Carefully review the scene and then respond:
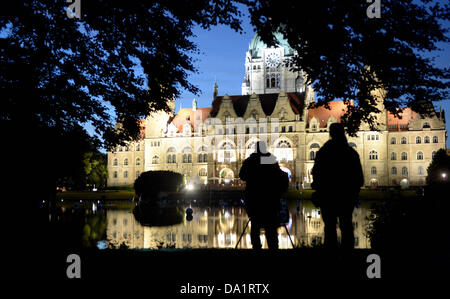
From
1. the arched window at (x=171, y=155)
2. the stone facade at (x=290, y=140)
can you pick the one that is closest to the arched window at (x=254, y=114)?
the stone facade at (x=290, y=140)

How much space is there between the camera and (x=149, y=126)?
76.9 meters

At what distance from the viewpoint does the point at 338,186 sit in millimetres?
6930

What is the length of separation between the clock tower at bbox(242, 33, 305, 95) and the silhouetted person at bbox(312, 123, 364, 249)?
86.1 metres

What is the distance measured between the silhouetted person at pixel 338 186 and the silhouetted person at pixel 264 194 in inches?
31.7

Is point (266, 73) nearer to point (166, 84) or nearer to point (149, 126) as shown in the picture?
point (149, 126)

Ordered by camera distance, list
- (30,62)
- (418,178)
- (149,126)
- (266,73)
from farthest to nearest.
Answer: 1. (266,73)
2. (149,126)
3. (418,178)
4. (30,62)

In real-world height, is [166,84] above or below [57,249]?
above

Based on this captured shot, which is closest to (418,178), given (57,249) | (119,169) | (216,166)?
(216,166)

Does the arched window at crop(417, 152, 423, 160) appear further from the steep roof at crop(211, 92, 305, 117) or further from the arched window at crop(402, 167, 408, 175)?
the steep roof at crop(211, 92, 305, 117)

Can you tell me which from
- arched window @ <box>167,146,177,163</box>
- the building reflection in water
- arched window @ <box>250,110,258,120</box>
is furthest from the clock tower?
the building reflection in water
